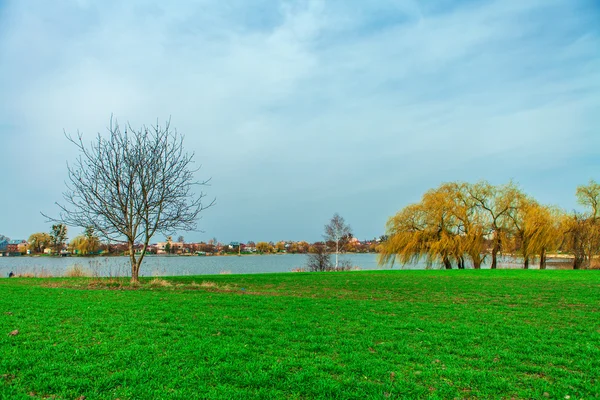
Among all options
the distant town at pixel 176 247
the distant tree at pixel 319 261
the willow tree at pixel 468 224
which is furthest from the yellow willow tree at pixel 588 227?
the distant tree at pixel 319 261

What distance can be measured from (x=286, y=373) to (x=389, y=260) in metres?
29.7

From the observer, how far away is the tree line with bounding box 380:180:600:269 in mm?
29375

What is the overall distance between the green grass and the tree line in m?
21.3

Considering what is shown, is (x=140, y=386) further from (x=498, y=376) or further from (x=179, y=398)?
→ (x=498, y=376)

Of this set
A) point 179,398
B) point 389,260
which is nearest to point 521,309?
point 179,398

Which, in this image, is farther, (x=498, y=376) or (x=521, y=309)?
(x=521, y=309)

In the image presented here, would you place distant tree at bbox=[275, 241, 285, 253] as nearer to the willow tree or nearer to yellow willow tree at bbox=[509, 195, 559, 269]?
the willow tree

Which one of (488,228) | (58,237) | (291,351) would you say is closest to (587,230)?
(488,228)

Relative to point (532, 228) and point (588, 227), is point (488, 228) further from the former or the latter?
point (588, 227)

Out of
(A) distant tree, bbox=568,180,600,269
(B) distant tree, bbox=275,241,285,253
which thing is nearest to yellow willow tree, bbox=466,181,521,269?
(A) distant tree, bbox=568,180,600,269

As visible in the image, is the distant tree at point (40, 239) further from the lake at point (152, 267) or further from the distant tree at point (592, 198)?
the distant tree at point (592, 198)

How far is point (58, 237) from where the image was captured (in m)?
54.4

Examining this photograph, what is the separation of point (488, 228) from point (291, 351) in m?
29.5

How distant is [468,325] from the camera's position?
7172 millimetres
